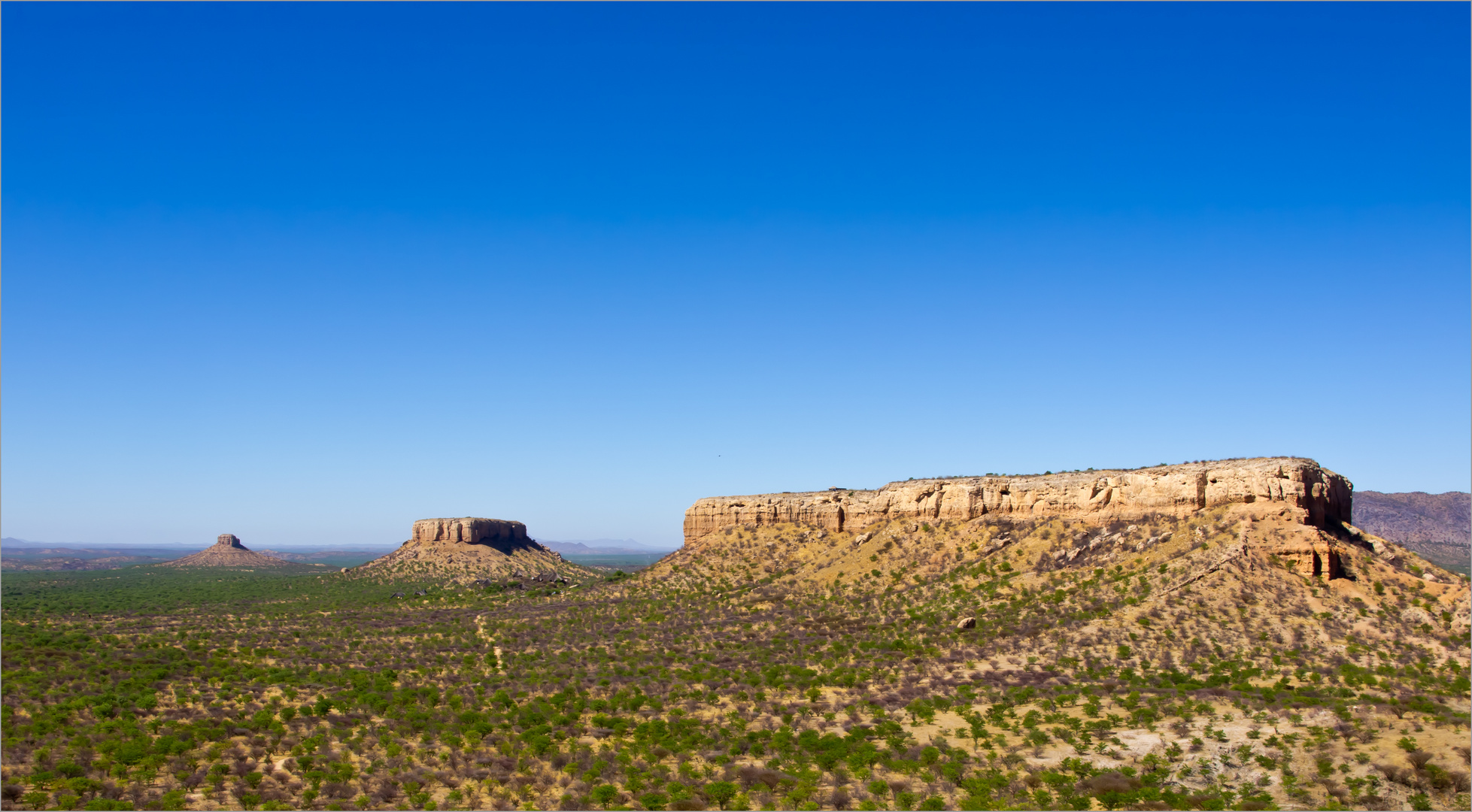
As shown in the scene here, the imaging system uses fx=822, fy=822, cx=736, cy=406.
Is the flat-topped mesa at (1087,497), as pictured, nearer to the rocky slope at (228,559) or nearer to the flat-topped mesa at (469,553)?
the flat-topped mesa at (469,553)

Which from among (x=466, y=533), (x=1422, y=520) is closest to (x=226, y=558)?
(x=466, y=533)

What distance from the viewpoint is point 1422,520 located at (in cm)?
14562

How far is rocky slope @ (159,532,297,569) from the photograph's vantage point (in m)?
182

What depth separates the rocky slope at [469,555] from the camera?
11725 cm

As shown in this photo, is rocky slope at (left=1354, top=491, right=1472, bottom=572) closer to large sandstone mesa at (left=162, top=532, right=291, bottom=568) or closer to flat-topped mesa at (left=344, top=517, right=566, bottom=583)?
flat-topped mesa at (left=344, top=517, right=566, bottom=583)

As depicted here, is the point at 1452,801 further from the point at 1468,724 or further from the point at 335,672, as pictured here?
the point at 335,672

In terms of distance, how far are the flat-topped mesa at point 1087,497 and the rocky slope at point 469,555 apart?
166 feet

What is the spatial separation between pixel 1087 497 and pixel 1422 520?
131 meters

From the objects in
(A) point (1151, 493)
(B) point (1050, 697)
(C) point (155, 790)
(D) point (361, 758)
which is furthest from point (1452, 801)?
(C) point (155, 790)

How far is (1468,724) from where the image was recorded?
2964 cm

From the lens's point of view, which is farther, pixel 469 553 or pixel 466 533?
pixel 466 533

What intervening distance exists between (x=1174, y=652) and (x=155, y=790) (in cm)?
4400

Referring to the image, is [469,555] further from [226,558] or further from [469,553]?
[226,558]

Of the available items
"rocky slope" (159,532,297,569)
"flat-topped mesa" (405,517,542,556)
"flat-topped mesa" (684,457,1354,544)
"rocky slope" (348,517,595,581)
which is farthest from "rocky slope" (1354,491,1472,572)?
"rocky slope" (159,532,297,569)
